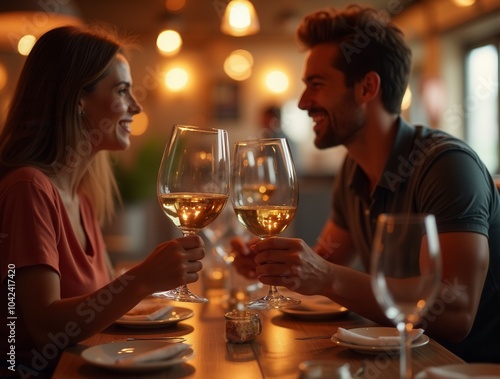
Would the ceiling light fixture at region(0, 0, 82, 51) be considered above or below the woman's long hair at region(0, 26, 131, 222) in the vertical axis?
above

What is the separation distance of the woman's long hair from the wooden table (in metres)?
0.54

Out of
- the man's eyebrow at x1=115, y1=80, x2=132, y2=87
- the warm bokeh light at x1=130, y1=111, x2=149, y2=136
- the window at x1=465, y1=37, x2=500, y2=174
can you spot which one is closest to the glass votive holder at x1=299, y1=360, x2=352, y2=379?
the man's eyebrow at x1=115, y1=80, x2=132, y2=87

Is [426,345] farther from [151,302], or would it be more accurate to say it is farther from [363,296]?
[151,302]

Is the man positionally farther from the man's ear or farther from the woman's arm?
the woman's arm

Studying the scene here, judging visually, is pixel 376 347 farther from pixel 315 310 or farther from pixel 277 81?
pixel 277 81

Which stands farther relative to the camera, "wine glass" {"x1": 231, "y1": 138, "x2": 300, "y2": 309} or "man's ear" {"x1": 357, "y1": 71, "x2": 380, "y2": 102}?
"man's ear" {"x1": 357, "y1": 71, "x2": 380, "y2": 102}

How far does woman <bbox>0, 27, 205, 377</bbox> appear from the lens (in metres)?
1.39

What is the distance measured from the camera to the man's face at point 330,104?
7.32 feet

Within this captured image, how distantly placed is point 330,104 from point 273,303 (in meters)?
1.07

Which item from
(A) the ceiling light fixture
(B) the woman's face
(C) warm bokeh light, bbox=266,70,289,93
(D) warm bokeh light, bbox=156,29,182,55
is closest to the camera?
(B) the woman's face

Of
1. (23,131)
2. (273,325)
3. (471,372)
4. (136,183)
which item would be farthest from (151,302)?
(136,183)

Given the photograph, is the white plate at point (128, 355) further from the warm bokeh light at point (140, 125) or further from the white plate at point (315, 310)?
the warm bokeh light at point (140, 125)

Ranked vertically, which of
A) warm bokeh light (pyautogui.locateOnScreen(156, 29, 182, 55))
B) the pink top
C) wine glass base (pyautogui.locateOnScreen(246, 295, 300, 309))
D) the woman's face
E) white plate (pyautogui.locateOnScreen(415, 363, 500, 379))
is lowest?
white plate (pyautogui.locateOnScreen(415, 363, 500, 379))

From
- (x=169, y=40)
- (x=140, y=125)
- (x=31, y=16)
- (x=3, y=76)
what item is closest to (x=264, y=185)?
(x=31, y=16)
